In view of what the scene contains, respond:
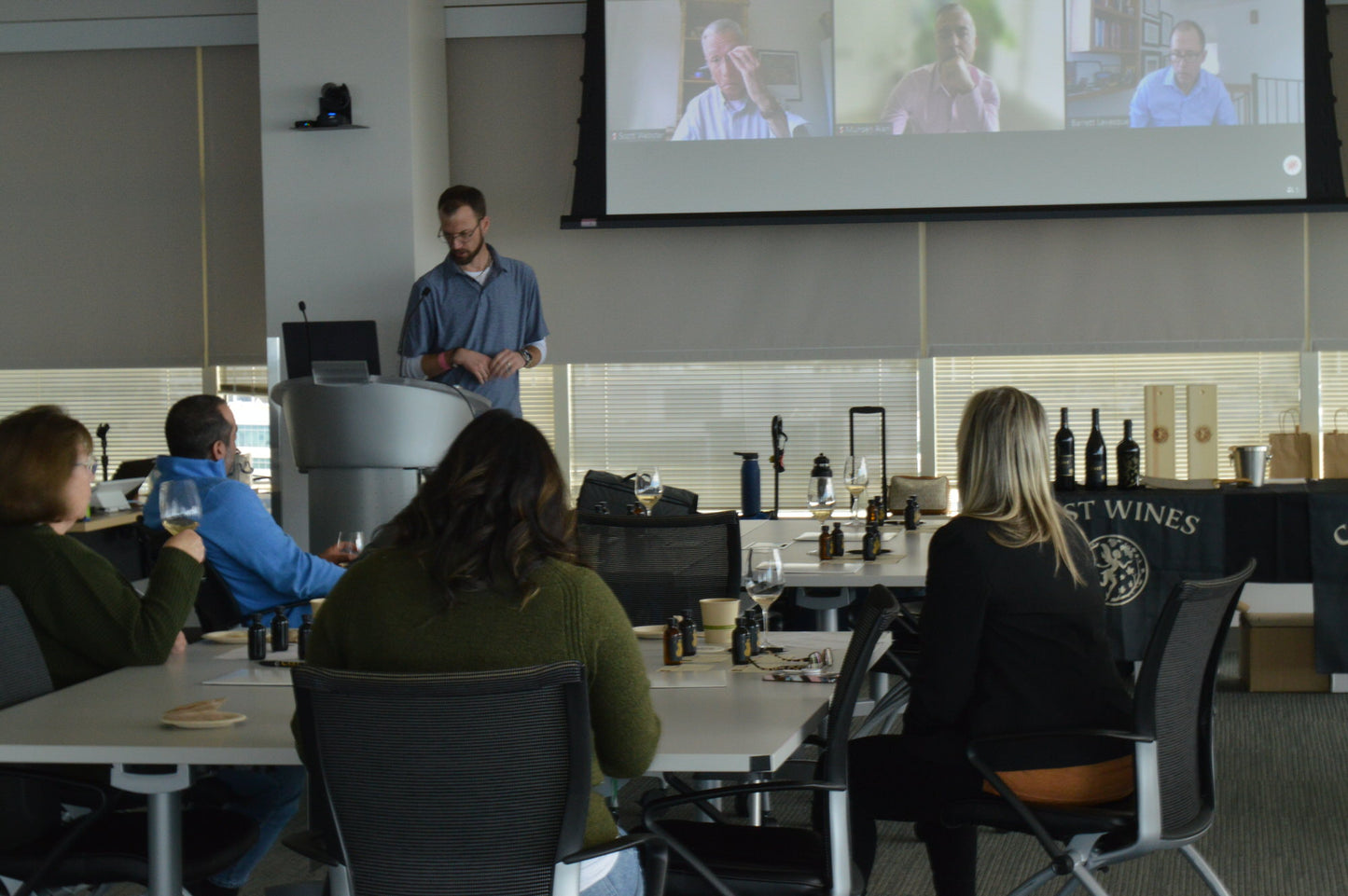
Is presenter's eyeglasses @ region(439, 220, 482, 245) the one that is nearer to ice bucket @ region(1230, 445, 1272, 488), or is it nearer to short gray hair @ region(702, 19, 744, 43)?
short gray hair @ region(702, 19, 744, 43)

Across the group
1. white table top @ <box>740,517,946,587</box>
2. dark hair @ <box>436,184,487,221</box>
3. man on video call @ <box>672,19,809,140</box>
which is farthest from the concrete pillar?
white table top @ <box>740,517,946,587</box>

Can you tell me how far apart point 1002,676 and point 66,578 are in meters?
1.71

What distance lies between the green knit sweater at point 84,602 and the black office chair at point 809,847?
1.02m

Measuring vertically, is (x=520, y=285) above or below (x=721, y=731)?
above

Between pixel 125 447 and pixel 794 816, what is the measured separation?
496 centimetres

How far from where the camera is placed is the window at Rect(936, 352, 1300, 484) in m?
6.56

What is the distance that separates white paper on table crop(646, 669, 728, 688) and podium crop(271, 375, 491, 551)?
2.23m

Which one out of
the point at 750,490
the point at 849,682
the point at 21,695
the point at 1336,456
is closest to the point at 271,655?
the point at 21,695

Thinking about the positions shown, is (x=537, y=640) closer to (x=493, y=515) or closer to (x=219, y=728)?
(x=493, y=515)

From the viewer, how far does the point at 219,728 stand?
1.99m

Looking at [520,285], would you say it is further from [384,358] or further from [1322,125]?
[1322,125]

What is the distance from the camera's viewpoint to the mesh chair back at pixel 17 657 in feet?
7.30

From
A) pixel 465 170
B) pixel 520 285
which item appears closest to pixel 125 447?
pixel 465 170

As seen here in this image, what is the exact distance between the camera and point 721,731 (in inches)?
75.7
